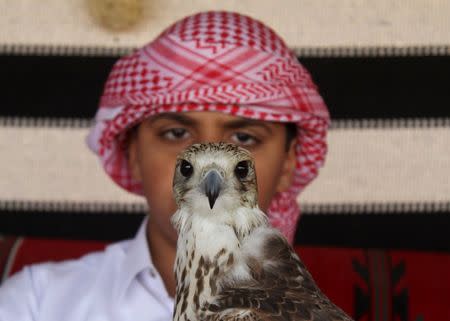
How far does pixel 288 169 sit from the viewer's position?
2033 millimetres

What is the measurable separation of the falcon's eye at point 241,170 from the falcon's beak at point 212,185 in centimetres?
4

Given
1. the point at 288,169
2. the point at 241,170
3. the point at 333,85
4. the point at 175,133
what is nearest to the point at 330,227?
the point at 333,85

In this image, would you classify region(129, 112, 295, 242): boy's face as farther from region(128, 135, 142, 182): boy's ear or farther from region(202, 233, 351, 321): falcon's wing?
region(202, 233, 351, 321): falcon's wing

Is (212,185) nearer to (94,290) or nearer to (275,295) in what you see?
(275,295)

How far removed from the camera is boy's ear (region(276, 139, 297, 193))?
6.63 feet

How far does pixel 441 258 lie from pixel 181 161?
3.90ft

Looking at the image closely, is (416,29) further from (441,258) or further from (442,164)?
(441,258)

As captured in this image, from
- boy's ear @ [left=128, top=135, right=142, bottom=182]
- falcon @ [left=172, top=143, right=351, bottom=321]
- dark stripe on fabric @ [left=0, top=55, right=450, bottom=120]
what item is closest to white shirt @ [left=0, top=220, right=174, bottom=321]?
boy's ear @ [left=128, top=135, right=142, bottom=182]

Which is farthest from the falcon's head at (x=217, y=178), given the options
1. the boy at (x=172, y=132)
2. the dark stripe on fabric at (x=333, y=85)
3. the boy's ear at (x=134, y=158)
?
the dark stripe on fabric at (x=333, y=85)

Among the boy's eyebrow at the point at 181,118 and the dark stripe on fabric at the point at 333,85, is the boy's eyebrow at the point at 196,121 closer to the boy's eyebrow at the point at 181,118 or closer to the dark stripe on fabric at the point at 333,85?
the boy's eyebrow at the point at 181,118

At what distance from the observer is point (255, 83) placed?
1.82m

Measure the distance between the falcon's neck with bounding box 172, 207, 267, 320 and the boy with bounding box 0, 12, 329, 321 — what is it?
1.47 feet

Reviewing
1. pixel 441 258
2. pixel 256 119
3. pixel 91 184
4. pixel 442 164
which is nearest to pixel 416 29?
pixel 442 164

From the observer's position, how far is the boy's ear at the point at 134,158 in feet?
6.57
